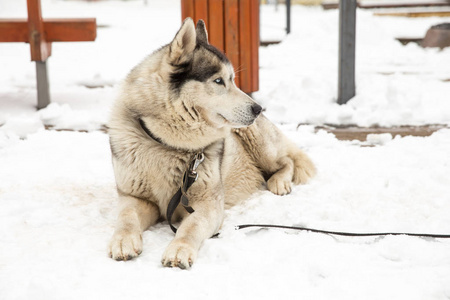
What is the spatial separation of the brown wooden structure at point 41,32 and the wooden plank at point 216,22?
132 centimetres

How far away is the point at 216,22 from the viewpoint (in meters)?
5.22

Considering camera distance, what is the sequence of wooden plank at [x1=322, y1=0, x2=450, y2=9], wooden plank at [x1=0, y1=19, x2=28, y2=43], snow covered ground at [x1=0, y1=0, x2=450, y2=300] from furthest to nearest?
wooden plank at [x1=322, y1=0, x2=450, y2=9] → wooden plank at [x1=0, y1=19, x2=28, y2=43] → snow covered ground at [x1=0, y1=0, x2=450, y2=300]

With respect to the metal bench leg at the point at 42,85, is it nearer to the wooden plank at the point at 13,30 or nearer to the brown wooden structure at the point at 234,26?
the wooden plank at the point at 13,30

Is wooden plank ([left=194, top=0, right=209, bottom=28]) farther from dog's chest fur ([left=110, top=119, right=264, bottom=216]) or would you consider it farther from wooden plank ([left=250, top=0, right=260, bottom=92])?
dog's chest fur ([left=110, top=119, right=264, bottom=216])

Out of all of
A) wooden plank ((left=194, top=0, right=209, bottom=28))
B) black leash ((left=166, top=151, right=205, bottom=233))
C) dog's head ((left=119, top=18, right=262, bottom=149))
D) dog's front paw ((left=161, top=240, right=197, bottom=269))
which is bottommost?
dog's front paw ((left=161, top=240, right=197, bottom=269))

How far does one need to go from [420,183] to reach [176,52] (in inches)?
72.0

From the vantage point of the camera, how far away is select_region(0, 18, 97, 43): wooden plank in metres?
5.45

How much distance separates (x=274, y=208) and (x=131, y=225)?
924mm

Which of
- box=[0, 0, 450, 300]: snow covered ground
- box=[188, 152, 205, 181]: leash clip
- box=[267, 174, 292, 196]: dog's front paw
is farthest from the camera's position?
box=[267, 174, 292, 196]: dog's front paw

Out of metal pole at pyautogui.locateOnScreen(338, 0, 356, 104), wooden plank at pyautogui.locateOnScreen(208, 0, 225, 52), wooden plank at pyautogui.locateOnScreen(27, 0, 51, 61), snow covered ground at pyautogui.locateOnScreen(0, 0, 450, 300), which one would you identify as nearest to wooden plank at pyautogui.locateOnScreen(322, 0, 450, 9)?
snow covered ground at pyautogui.locateOnScreen(0, 0, 450, 300)

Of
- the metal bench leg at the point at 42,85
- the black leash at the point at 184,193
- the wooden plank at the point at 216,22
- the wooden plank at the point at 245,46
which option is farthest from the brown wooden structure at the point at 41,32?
the black leash at the point at 184,193

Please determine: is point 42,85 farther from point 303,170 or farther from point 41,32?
point 303,170

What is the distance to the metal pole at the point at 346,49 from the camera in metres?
5.27

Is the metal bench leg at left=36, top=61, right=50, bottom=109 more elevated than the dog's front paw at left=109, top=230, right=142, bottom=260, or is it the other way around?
the metal bench leg at left=36, top=61, right=50, bottom=109
